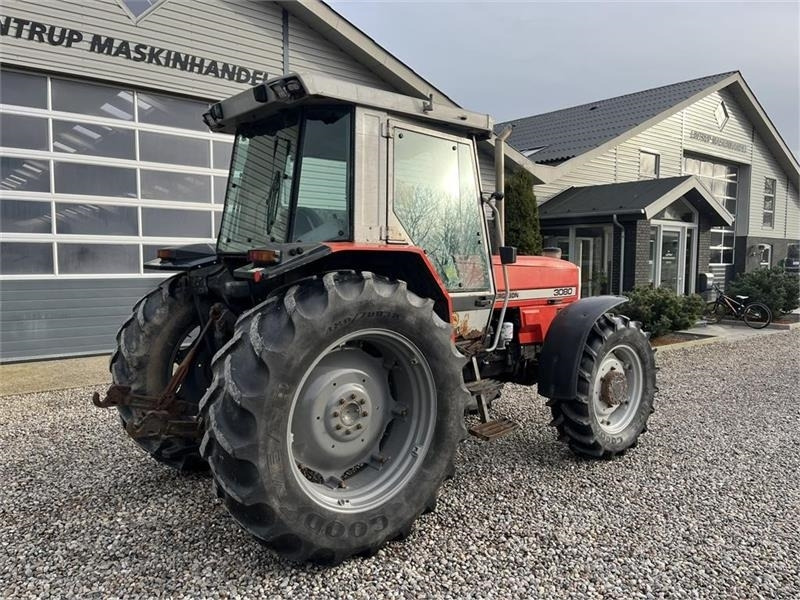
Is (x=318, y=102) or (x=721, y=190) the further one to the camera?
(x=721, y=190)

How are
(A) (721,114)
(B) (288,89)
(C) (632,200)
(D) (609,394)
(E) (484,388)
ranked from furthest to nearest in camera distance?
(A) (721,114) < (C) (632,200) < (D) (609,394) < (E) (484,388) < (B) (288,89)

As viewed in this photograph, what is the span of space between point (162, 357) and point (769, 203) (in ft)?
81.4

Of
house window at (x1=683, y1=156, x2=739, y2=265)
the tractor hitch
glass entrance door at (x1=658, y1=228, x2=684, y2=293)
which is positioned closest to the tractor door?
the tractor hitch

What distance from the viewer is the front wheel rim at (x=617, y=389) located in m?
4.29

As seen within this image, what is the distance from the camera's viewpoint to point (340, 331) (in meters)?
2.76

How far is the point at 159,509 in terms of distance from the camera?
342 centimetres

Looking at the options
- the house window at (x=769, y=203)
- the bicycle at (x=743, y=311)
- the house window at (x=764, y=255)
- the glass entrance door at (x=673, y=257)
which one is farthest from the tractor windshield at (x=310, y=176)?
the house window at (x=769, y=203)

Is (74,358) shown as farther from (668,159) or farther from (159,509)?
(668,159)

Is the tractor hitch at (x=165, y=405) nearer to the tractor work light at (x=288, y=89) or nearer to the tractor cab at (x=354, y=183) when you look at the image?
the tractor cab at (x=354, y=183)

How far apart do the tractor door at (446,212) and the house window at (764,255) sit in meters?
21.9

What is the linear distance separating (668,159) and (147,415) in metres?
18.3

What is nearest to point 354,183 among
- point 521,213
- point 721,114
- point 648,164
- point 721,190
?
point 521,213

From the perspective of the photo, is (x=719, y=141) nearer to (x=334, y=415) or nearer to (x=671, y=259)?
(x=671, y=259)

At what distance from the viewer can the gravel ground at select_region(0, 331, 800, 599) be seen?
8.81 feet
